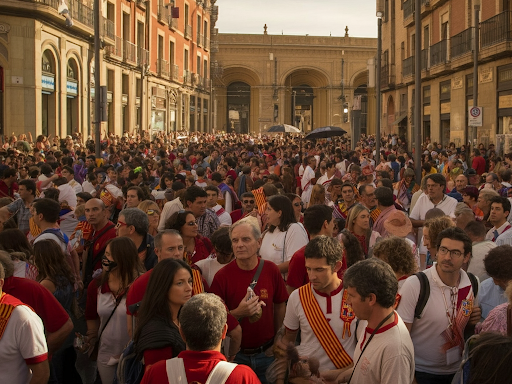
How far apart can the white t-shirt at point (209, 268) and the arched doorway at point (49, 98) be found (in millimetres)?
20819

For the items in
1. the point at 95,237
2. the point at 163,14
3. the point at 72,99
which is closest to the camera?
the point at 95,237

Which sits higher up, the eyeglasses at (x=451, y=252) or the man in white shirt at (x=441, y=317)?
the eyeglasses at (x=451, y=252)

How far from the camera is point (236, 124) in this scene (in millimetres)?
68438

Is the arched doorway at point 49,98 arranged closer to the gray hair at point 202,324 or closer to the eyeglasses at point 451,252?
the eyeglasses at point 451,252

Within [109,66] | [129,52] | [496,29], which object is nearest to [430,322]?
[496,29]

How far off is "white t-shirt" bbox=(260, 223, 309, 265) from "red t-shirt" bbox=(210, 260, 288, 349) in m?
1.30

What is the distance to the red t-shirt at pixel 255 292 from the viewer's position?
16.5ft

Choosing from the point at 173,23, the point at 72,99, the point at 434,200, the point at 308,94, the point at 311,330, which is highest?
the point at 173,23

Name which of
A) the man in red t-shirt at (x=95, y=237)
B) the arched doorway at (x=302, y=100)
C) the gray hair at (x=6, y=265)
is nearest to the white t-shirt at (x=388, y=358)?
the gray hair at (x=6, y=265)

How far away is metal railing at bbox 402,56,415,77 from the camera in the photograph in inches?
1355

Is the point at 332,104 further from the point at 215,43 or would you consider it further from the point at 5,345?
the point at 5,345

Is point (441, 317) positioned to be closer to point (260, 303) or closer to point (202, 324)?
point (260, 303)

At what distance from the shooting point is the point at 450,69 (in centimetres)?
2805

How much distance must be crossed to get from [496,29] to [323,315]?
67.1 ft
